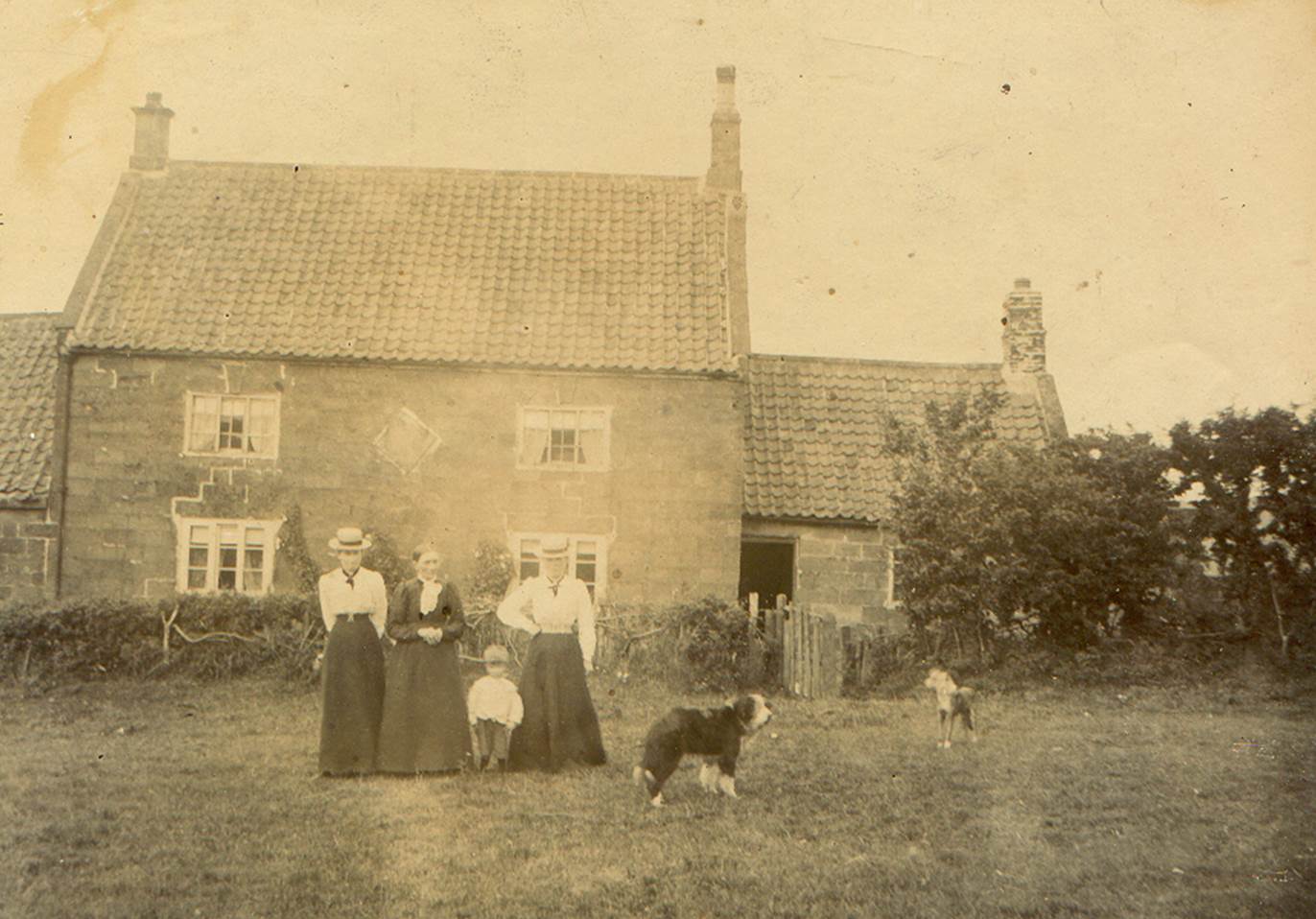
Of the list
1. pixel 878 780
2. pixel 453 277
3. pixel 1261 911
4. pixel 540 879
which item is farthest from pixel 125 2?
pixel 1261 911

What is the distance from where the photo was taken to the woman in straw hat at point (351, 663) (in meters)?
7.06

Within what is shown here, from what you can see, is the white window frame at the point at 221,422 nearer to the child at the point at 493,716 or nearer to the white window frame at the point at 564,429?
the white window frame at the point at 564,429

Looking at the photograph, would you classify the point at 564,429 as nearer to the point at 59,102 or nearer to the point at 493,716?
the point at 493,716

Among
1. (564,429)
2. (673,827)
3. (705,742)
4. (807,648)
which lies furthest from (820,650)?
(673,827)

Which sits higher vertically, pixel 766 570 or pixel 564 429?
pixel 564 429

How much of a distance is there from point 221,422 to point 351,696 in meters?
4.35

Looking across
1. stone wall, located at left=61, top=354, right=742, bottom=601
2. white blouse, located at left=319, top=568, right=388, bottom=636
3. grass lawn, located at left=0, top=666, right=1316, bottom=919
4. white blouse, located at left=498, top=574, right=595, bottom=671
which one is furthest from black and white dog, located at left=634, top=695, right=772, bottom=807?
stone wall, located at left=61, top=354, right=742, bottom=601

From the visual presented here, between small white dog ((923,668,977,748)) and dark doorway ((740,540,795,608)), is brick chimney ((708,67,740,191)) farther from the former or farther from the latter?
small white dog ((923,668,977,748))

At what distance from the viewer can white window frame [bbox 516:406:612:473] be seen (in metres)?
10.3

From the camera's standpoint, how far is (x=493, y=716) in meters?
7.31

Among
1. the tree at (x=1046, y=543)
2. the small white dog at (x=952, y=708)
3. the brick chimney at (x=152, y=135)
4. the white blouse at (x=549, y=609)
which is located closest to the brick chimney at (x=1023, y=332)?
the tree at (x=1046, y=543)

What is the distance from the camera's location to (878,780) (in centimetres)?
712

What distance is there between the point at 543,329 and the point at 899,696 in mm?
5384

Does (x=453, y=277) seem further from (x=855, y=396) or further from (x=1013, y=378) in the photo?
(x=1013, y=378)
